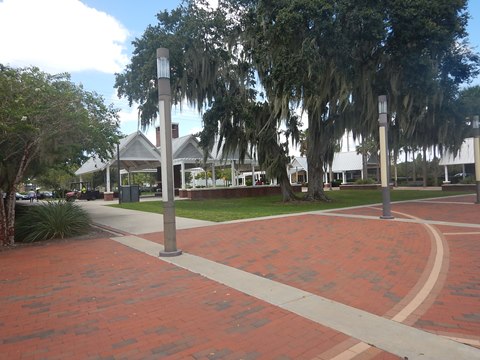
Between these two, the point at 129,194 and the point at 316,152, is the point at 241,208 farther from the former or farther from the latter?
the point at 129,194

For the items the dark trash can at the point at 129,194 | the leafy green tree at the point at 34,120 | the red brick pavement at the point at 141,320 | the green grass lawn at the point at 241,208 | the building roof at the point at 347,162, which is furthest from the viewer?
the building roof at the point at 347,162

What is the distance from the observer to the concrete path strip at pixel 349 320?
3822mm

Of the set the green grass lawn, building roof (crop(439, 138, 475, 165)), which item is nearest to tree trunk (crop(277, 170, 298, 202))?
the green grass lawn

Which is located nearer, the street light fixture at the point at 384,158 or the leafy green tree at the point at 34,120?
the leafy green tree at the point at 34,120

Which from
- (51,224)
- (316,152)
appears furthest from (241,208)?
(51,224)

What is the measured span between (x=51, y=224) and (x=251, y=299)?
8.97 meters

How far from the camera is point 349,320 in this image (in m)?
4.62

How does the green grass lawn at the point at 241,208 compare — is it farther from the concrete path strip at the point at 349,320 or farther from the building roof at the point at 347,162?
the building roof at the point at 347,162

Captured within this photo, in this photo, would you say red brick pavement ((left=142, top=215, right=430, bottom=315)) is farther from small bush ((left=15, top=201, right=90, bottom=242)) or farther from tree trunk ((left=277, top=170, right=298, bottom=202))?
tree trunk ((left=277, top=170, right=298, bottom=202))

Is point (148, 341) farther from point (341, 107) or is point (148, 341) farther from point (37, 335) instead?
point (341, 107)

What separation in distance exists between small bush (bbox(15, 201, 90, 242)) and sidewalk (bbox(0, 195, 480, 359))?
1.82 meters

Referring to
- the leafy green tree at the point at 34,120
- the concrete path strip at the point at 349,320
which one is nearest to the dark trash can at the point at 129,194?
the leafy green tree at the point at 34,120

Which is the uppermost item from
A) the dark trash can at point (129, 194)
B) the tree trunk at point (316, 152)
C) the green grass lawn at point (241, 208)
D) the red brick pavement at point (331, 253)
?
the tree trunk at point (316, 152)

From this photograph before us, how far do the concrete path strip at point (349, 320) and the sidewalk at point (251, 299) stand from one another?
1cm
